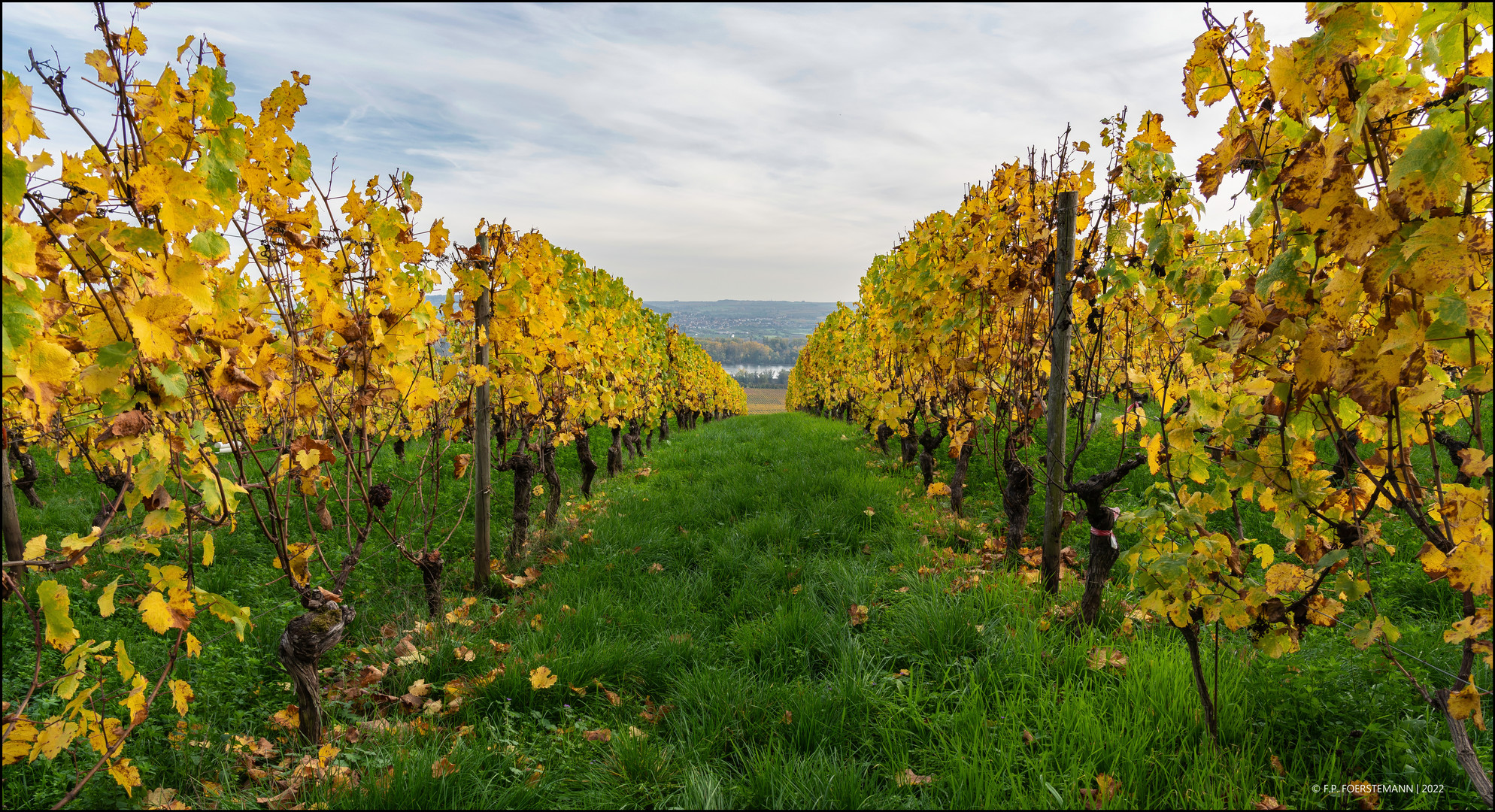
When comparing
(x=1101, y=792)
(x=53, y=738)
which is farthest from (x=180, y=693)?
(x=1101, y=792)

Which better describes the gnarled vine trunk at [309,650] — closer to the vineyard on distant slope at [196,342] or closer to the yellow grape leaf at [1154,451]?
the vineyard on distant slope at [196,342]

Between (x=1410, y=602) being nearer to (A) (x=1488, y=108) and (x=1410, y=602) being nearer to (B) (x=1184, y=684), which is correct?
(B) (x=1184, y=684)

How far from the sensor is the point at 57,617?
5.06 ft

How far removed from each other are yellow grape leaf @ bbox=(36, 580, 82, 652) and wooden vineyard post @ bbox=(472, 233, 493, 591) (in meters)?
2.44

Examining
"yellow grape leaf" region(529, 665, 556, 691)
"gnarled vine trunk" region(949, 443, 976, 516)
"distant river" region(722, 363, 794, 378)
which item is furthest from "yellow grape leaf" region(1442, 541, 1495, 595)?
"distant river" region(722, 363, 794, 378)

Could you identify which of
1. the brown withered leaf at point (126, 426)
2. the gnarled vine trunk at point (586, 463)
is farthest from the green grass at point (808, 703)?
the gnarled vine trunk at point (586, 463)

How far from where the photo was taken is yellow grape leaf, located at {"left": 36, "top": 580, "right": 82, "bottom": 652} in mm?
1508

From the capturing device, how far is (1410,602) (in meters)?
3.49

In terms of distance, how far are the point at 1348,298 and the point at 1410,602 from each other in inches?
137

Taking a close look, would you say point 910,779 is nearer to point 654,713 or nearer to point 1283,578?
point 654,713

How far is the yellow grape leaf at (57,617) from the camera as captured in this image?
4.95 ft

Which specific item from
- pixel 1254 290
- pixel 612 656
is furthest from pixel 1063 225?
pixel 612 656

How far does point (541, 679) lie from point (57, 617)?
5.58 feet

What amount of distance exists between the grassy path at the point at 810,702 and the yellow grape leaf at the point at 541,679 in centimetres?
5
